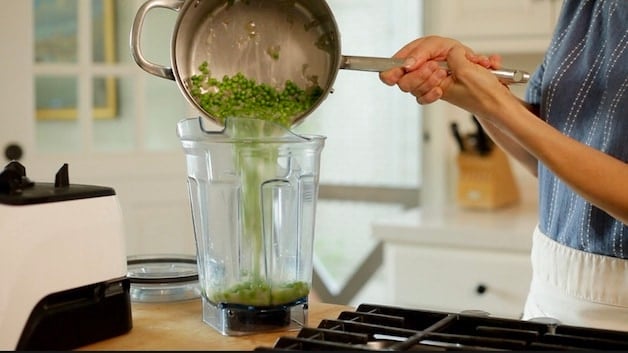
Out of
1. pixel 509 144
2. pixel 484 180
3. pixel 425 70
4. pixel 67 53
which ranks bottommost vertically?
pixel 484 180

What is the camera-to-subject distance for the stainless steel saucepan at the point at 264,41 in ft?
4.21

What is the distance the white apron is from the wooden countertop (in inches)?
15.7

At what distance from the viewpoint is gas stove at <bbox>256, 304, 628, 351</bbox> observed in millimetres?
925

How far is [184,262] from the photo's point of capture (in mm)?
1404

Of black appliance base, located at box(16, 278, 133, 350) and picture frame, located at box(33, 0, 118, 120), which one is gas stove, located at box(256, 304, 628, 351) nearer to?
black appliance base, located at box(16, 278, 133, 350)

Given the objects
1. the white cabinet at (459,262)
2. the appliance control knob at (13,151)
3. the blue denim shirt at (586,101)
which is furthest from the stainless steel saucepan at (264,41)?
the appliance control knob at (13,151)

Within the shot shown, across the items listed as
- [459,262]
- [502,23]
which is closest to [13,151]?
[459,262]

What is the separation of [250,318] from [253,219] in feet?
0.38

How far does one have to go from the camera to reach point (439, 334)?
0.96m

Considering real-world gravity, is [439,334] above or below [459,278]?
above

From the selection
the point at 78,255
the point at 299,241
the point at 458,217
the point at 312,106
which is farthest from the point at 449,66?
the point at 458,217

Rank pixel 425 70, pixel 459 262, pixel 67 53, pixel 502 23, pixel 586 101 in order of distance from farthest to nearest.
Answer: pixel 67 53
pixel 502 23
pixel 459 262
pixel 586 101
pixel 425 70

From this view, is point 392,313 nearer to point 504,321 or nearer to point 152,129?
point 504,321

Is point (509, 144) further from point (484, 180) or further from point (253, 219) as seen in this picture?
point (484, 180)
